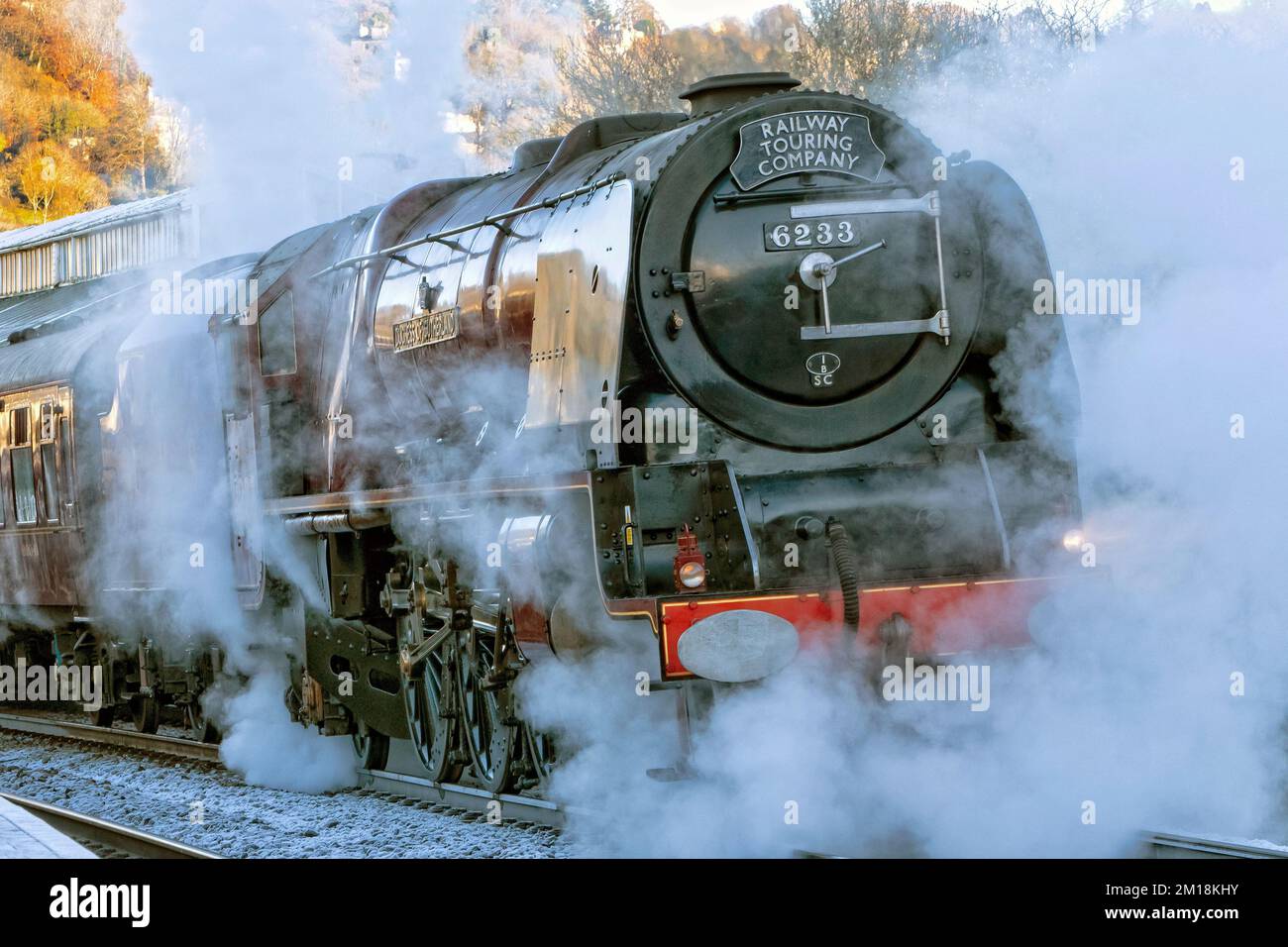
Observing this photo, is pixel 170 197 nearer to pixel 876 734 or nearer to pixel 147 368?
pixel 147 368

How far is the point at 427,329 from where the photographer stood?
23.6 ft

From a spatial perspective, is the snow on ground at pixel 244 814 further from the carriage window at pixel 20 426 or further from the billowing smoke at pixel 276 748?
the carriage window at pixel 20 426

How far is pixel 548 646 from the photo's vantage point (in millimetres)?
5910

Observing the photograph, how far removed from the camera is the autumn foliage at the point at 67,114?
1903 inches

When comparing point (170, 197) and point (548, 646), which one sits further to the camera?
point (170, 197)

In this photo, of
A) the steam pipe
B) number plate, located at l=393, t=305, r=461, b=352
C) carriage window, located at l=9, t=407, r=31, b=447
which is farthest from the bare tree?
number plate, located at l=393, t=305, r=461, b=352

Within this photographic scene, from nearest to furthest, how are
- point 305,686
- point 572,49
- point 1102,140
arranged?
point 1102,140 < point 305,686 < point 572,49

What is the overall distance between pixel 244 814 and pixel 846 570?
12.9ft

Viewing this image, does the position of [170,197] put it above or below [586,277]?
above

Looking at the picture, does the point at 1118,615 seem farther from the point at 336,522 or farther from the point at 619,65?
the point at 619,65

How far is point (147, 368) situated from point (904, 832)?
20.7 ft

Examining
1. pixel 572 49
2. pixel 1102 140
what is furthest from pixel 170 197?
pixel 1102 140

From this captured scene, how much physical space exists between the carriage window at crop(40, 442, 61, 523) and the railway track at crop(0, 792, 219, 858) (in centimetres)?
365

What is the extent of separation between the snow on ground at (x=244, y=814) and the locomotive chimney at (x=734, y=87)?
2956 mm
